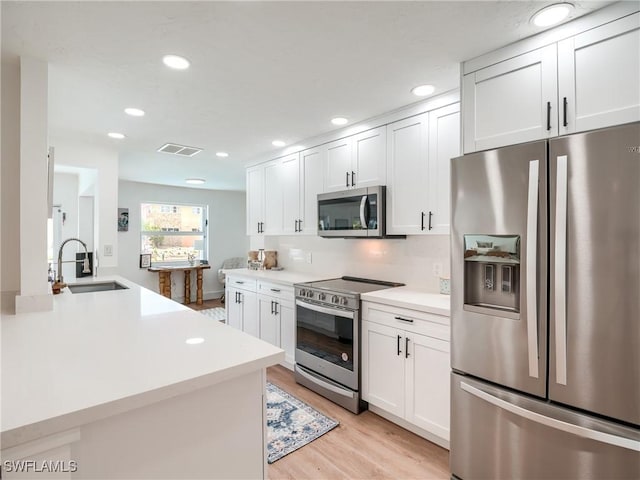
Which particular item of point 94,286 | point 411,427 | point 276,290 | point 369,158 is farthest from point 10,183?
point 411,427

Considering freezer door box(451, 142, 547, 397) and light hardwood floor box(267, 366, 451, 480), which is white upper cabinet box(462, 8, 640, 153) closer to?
freezer door box(451, 142, 547, 397)

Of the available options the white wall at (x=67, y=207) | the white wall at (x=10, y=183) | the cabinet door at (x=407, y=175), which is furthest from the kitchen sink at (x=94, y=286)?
the cabinet door at (x=407, y=175)

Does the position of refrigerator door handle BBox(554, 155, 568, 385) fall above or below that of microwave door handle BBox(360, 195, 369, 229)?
below

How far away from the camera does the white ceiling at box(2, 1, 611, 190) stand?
1.49 meters

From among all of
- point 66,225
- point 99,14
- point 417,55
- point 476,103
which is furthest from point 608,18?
point 66,225

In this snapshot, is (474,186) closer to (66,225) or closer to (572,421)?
(572,421)

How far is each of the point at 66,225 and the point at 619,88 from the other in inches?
248

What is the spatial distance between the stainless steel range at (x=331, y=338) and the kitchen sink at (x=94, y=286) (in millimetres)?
1675

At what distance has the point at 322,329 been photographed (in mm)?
2924

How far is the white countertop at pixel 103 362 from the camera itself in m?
0.85

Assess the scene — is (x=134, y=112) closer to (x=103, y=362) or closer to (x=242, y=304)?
(x=103, y=362)

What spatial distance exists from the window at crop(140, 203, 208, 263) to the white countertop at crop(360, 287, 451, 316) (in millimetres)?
5687

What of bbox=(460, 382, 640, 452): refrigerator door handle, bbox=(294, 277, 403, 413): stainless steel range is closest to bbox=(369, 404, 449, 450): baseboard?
bbox=(294, 277, 403, 413): stainless steel range

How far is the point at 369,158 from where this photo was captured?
116 inches
